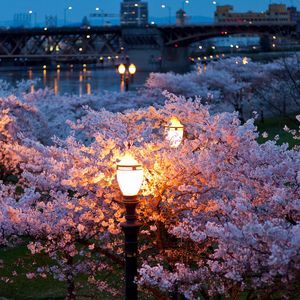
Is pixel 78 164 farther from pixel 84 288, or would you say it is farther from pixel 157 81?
pixel 157 81

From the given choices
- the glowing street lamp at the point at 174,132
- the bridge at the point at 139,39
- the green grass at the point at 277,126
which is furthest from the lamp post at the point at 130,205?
the bridge at the point at 139,39

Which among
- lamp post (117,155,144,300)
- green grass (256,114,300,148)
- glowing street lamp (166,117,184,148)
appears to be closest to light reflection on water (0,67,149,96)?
green grass (256,114,300,148)

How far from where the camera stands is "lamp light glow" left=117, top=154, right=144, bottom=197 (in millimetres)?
7801

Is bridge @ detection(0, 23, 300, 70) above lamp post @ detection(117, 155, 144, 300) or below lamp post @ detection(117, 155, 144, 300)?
above

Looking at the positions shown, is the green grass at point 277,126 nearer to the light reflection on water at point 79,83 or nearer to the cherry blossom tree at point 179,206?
the light reflection on water at point 79,83

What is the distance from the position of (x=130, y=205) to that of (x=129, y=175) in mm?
386

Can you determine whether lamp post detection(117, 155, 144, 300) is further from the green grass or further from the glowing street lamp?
the green grass

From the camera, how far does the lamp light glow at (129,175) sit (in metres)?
7.80

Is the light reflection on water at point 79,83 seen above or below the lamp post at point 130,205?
above

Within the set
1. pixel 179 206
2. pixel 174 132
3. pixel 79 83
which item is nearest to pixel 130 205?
pixel 179 206

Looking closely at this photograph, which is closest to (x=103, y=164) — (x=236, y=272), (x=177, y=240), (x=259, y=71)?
(x=177, y=240)

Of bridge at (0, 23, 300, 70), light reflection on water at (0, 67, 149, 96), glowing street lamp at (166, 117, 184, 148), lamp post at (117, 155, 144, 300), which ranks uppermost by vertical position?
bridge at (0, 23, 300, 70)

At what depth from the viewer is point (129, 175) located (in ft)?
25.8

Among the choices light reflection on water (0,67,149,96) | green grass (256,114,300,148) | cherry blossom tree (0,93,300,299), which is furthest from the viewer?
light reflection on water (0,67,149,96)
